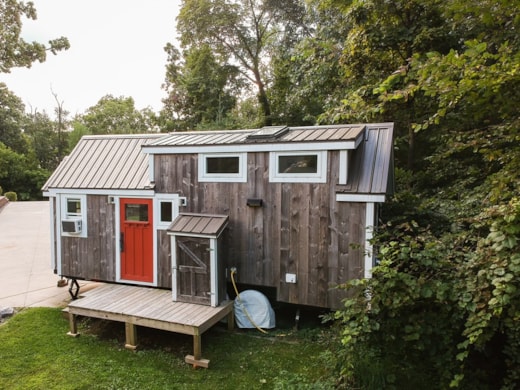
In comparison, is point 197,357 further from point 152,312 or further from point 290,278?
point 290,278

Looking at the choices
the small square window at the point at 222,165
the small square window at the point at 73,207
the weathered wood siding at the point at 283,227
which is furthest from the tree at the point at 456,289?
the small square window at the point at 73,207

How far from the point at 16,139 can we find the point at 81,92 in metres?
9.61

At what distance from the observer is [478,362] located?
11.4ft

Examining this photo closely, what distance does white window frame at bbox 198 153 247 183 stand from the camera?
5.46 meters

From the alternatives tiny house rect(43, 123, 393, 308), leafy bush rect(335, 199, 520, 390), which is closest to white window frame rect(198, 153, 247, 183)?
tiny house rect(43, 123, 393, 308)

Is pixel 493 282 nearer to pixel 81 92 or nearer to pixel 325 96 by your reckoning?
pixel 325 96

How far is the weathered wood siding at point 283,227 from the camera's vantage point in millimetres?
4910

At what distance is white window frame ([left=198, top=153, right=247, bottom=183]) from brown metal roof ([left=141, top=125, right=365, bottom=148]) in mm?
203

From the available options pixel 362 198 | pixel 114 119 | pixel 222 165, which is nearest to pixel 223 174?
pixel 222 165

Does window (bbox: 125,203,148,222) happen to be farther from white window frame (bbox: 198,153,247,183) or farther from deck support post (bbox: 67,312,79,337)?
deck support post (bbox: 67,312,79,337)

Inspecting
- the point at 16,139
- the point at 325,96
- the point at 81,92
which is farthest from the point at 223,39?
the point at 81,92

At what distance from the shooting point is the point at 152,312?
488 centimetres

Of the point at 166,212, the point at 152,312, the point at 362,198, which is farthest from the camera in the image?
the point at 166,212

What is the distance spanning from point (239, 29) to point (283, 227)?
13.3m
